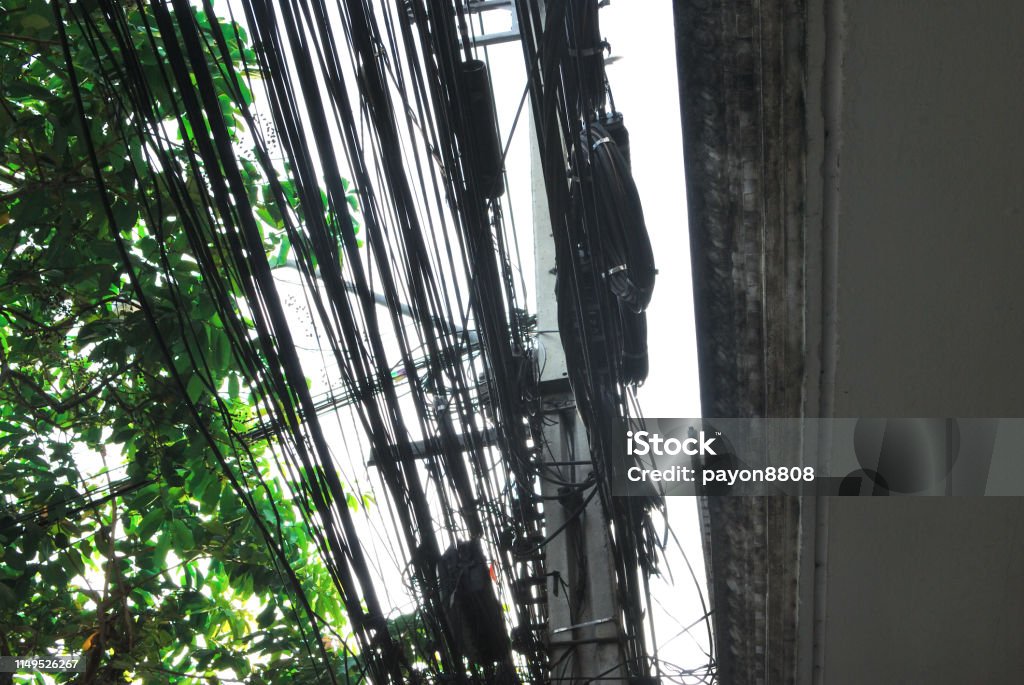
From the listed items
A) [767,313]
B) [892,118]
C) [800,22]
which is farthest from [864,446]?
[800,22]

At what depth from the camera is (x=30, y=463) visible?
3908mm

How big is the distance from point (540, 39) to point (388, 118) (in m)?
0.39

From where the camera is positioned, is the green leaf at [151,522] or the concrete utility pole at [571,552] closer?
the concrete utility pole at [571,552]

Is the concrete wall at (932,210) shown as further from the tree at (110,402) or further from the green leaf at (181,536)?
the green leaf at (181,536)

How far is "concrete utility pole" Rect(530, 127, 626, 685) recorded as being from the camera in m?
3.42

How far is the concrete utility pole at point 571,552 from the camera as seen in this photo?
11.2ft

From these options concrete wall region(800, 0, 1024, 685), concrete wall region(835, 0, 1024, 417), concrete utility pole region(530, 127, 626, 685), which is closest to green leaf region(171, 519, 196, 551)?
concrete utility pole region(530, 127, 626, 685)

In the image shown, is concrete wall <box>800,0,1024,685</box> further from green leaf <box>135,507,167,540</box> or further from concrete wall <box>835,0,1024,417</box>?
green leaf <box>135,507,167,540</box>

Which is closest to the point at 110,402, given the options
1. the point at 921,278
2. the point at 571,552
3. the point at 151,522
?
the point at 151,522

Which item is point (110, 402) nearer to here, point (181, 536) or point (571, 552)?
point (181, 536)

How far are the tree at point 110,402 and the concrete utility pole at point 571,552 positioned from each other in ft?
3.28

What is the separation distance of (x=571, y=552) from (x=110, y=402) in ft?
6.31

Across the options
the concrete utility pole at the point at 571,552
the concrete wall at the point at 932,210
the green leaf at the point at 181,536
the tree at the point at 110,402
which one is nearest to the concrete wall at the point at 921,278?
the concrete wall at the point at 932,210

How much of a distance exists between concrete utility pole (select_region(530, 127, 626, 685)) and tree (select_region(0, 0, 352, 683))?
1.00 metres
